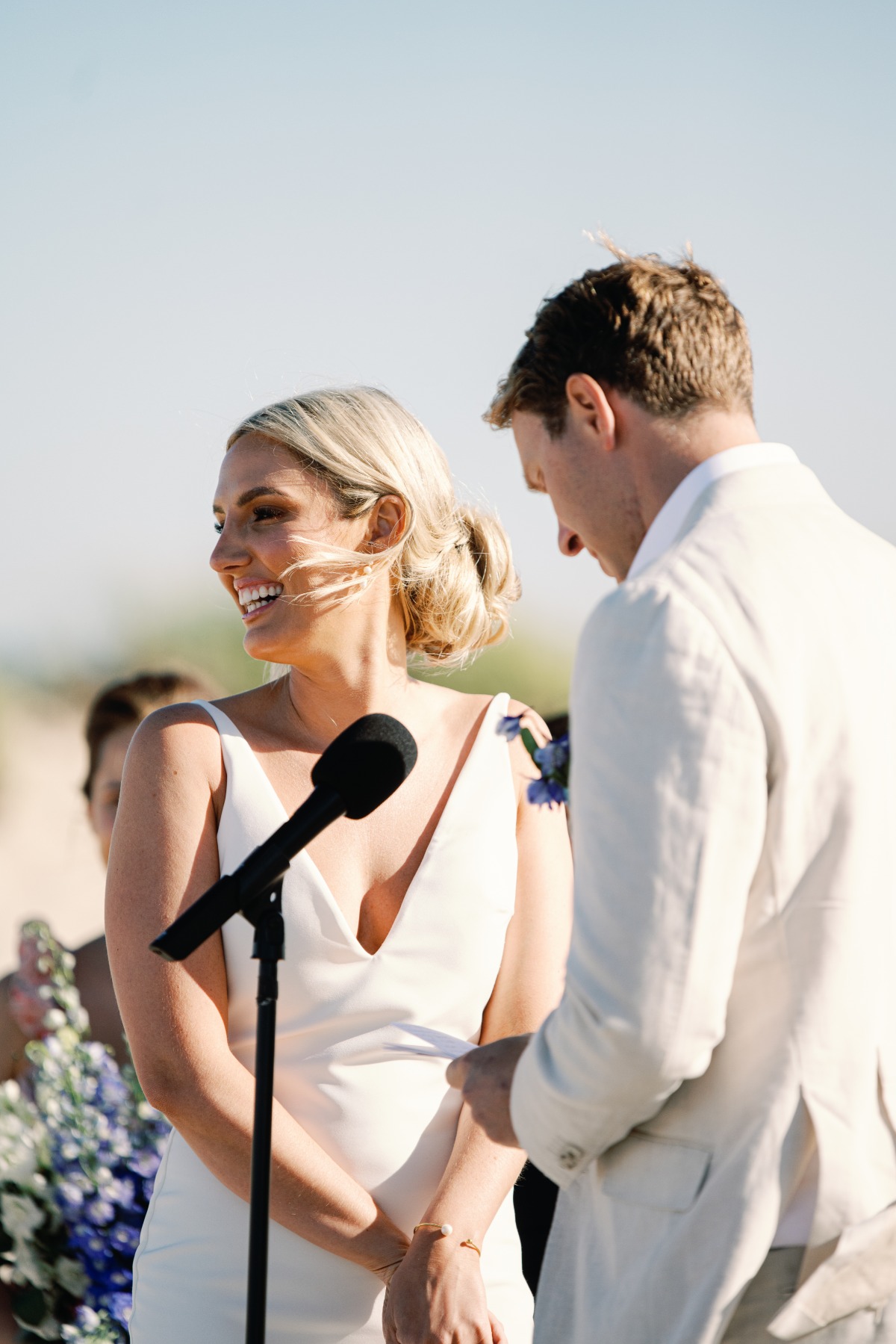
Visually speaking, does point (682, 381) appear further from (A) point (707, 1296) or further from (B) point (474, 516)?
(B) point (474, 516)

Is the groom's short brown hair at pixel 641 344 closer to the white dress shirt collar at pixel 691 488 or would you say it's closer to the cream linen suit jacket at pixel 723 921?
the white dress shirt collar at pixel 691 488

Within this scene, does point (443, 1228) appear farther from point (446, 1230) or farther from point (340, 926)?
point (340, 926)

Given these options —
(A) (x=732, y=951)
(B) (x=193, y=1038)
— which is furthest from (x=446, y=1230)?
(A) (x=732, y=951)

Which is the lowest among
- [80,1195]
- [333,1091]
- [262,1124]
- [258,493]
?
[80,1195]

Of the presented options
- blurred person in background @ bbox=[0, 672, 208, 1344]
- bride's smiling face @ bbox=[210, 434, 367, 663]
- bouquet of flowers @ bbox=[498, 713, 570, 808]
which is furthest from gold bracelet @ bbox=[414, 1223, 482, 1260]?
blurred person in background @ bbox=[0, 672, 208, 1344]

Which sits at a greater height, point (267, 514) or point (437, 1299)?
point (267, 514)

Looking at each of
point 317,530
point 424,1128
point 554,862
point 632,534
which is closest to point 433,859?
point 554,862

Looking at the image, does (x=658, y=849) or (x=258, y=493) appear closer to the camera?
(x=658, y=849)

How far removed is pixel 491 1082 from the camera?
1.56m

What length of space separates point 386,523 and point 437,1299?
1543 millimetres

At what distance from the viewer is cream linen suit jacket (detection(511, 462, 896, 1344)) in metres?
1.31

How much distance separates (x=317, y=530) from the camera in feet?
8.36

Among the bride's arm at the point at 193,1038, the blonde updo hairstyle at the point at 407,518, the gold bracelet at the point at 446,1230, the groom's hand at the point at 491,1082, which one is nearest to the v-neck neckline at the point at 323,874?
the bride's arm at the point at 193,1038

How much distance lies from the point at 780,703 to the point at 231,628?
363 centimetres
